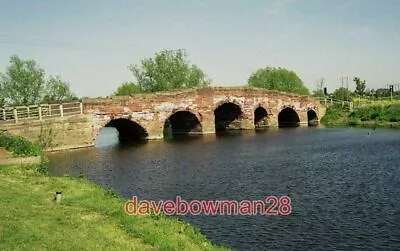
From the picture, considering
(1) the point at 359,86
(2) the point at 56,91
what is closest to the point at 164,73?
(2) the point at 56,91

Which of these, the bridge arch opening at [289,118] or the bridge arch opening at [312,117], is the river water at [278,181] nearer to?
the bridge arch opening at [289,118]

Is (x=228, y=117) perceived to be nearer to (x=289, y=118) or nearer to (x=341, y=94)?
(x=289, y=118)

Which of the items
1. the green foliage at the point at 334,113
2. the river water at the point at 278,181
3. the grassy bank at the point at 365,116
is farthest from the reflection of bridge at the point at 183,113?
the river water at the point at 278,181

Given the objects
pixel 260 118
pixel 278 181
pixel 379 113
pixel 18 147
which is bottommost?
pixel 278 181

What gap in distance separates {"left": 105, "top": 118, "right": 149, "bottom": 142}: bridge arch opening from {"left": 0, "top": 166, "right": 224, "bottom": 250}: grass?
3396 cm

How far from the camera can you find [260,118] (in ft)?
238

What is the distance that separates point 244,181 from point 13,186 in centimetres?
1249

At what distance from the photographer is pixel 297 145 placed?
4578 cm

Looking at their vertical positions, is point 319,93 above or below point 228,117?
above

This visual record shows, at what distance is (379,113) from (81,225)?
65.3m

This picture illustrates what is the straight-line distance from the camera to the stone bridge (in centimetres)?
5191

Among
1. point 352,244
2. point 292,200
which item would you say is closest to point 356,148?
point 292,200

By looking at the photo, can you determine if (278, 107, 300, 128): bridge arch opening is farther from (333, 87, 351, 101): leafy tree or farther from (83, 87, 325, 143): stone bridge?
(333, 87, 351, 101): leafy tree

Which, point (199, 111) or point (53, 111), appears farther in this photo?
point (199, 111)
